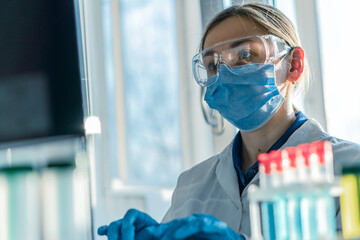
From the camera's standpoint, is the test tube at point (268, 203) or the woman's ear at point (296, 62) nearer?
the test tube at point (268, 203)

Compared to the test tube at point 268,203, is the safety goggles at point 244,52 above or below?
above

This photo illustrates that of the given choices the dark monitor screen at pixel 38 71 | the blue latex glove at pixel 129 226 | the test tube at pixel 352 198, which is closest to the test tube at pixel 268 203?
the test tube at pixel 352 198

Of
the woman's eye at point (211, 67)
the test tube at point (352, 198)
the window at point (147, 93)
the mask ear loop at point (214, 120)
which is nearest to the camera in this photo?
the test tube at point (352, 198)

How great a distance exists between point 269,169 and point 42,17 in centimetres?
145

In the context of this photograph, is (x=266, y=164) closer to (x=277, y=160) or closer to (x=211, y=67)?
(x=277, y=160)

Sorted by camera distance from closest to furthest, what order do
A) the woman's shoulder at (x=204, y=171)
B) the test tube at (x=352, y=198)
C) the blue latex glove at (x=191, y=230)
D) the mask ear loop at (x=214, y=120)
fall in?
→ 1. the test tube at (x=352, y=198)
2. the blue latex glove at (x=191, y=230)
3. the woman's shoulder at (x=204, y=171)
4. the mask ear loop at (x=214, y=120)

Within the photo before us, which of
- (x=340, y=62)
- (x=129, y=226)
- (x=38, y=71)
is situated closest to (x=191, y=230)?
(x=129, y=226)

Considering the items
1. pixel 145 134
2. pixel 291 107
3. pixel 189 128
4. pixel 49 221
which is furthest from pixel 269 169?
pixel 145 134

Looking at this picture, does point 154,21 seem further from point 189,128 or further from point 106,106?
point 189,128

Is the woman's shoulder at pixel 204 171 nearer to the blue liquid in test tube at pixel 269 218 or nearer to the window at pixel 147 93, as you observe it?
the blue liquid in test tube at pixel 269 218

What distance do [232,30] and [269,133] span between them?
0.32m

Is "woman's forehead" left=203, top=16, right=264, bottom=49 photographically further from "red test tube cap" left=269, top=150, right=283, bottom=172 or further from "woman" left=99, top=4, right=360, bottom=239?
"red test tube cap" left=269, top=150, right=283, bottom=172

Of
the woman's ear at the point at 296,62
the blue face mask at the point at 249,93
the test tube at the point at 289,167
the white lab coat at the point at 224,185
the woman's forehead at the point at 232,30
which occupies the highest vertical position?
the woman's forehead at the point at 232,30

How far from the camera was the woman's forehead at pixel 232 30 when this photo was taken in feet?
4.68
